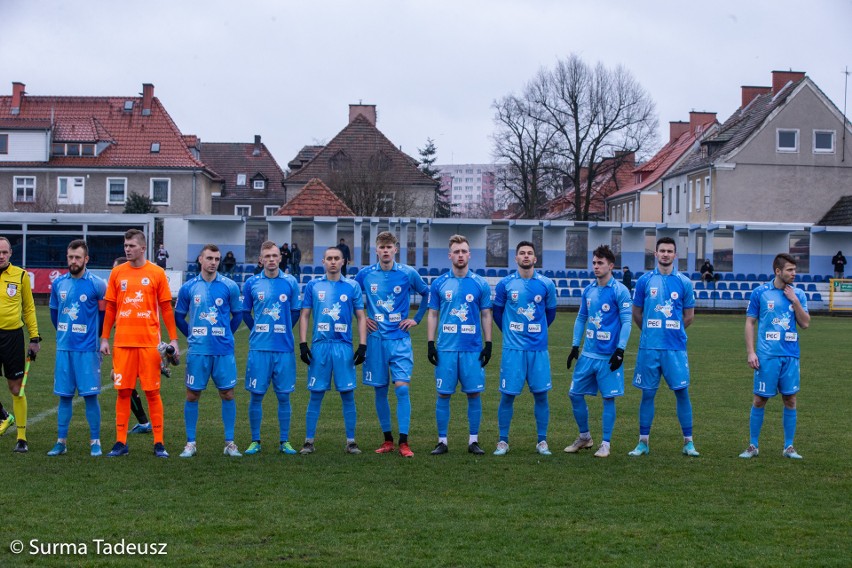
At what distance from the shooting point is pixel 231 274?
38.7 m

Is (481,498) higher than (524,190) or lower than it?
lower

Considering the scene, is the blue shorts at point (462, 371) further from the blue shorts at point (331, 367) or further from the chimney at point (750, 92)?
the chimney at point (750, 92)

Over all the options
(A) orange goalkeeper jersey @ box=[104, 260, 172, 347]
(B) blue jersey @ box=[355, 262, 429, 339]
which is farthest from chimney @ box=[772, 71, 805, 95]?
(A) orange goalkeeper jersey @ box=[104, 260, 172, 347]

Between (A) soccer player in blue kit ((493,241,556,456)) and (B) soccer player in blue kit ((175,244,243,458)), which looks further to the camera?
(A) soccer player in blue kit ((493,241,556,456))

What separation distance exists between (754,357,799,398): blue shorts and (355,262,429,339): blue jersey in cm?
334

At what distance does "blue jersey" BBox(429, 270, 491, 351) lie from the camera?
9.57 m

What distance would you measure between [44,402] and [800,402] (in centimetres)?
1041

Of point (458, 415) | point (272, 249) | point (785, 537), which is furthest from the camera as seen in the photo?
point (458, 415)

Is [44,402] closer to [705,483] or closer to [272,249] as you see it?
[272,249]

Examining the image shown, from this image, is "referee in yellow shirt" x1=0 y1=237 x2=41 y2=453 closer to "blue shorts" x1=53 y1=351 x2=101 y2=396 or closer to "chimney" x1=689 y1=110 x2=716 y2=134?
"blue shorts" x1=53 y1=351 x2=101 y2=396

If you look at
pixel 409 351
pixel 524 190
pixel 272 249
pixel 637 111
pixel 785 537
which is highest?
pixel 637 111

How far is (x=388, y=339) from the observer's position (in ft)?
31.4

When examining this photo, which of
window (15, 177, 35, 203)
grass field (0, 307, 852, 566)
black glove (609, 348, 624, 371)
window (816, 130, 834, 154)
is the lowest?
grass field (0, 307, 852, 566)

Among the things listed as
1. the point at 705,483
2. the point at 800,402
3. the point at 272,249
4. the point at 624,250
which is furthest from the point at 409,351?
the point at 624,250
